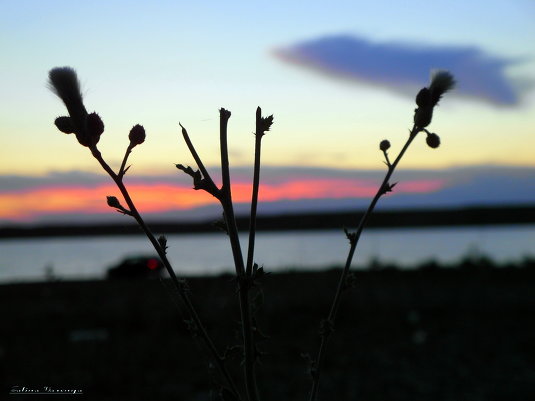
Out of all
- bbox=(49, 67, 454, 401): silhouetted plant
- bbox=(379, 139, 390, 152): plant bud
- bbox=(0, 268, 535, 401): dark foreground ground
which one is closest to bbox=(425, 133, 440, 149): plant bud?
bbox=(49, 67, 454, 401): silhouetted plant

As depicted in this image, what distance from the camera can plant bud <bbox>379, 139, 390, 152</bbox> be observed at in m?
1.76

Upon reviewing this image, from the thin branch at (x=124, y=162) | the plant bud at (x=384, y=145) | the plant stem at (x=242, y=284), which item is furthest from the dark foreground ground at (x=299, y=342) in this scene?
the plant stem at (x=242, y=284)

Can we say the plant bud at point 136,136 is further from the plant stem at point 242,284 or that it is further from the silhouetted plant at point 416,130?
the silhouetted plant at point 416,130

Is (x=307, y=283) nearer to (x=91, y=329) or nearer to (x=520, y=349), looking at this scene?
(x=91, y=329)

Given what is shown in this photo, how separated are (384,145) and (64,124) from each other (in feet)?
2.77

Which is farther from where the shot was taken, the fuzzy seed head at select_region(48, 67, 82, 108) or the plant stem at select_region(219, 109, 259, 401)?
the fuzzy seed head at select_region(48, 67, 82, 108)

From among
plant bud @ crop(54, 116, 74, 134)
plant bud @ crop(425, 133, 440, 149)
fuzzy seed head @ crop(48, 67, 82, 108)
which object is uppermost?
fuzzy seed head @ crop(48, 67, 82, 108)

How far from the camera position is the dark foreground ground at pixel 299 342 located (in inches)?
527

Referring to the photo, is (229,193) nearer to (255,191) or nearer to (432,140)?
(255,191)

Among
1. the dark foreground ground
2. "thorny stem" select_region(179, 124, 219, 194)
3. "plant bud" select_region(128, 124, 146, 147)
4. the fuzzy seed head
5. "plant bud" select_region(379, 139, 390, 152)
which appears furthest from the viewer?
the dark foreground ground

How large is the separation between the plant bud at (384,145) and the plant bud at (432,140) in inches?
5.8

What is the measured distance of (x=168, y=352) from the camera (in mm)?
16422

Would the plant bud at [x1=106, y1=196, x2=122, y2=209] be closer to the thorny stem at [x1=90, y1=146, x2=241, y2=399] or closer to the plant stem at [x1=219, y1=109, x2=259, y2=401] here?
the thorny stem at [x1=90, y1=146, x2=241, y2=399]

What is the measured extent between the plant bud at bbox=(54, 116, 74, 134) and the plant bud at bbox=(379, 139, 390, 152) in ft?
2.63
